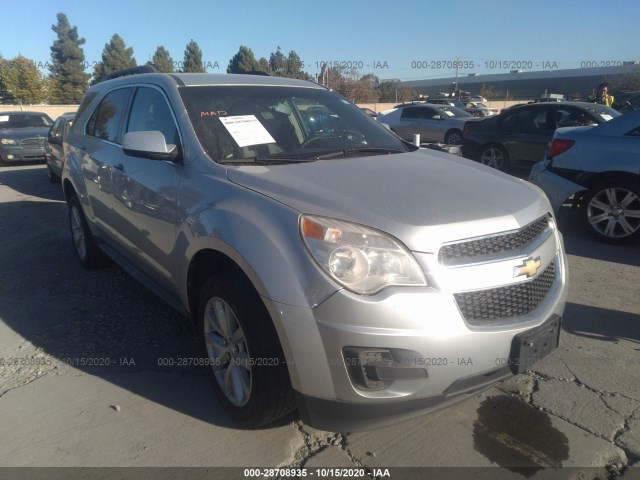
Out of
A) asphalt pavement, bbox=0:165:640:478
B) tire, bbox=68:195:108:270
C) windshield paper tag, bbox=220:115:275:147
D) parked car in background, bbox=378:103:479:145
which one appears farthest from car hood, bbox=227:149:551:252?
parked car in background, bbox=378:103:479:145

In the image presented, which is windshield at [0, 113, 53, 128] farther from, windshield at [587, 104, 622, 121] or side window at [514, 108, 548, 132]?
windshield at [587, 104, 622, 121]

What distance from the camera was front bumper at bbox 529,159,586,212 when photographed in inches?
219

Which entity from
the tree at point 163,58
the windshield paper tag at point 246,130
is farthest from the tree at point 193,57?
the windshield paper tag at point 246,130

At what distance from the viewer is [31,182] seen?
10750 millimetres

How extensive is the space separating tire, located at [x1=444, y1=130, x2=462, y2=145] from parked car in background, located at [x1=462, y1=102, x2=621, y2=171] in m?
3.87

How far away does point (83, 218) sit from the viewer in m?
4.62

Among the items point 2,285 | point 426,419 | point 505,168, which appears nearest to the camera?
point 426,419

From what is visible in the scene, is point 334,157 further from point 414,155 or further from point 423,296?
point 423,296

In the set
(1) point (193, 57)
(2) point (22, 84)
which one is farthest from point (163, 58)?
(2) point (22, 84)

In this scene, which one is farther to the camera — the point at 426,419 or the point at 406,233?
the point at 426,419

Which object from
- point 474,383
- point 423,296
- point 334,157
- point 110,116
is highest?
point 110,116

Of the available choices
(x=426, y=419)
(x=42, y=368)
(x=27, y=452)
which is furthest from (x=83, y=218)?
(x=426, y=419)

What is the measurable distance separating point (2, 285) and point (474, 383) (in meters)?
4.32

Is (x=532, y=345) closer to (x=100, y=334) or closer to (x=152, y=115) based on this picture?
(x=152, y=115)
